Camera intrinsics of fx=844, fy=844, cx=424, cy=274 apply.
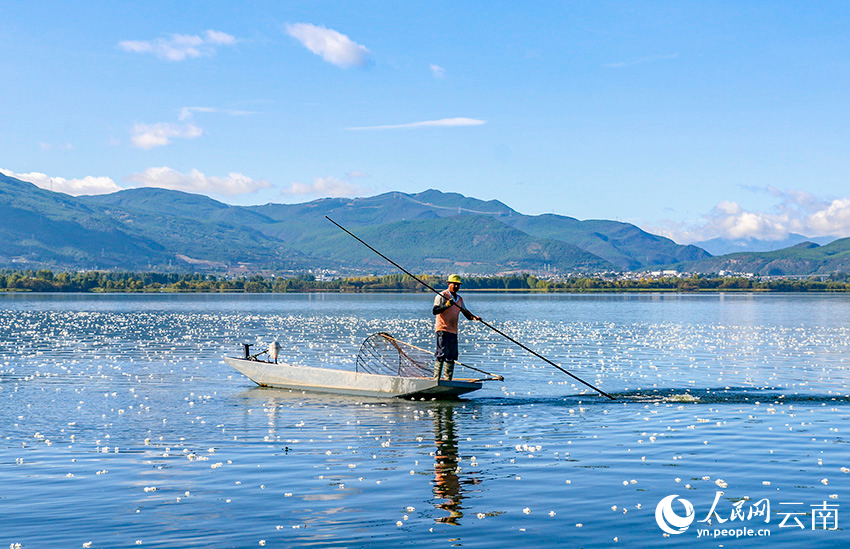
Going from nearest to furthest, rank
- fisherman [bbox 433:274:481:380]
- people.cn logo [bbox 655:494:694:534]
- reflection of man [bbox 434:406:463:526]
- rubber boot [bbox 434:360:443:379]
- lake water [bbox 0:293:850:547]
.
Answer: lake water [bbox 0:293:850:547]
people.cn logo [bbox 655:494:694:534]
reflection of man [bbox 434:406:463:526]
fisherman [bbox 433:274:481:380]
rubber boot [bbox 434:360:443:379]

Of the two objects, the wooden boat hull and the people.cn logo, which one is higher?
the wooden boat hull

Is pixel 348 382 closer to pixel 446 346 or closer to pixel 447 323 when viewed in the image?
pixel 446 346

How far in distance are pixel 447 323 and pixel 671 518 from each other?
16.1 metres

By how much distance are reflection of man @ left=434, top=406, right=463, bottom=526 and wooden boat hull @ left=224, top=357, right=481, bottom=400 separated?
248 centimetres

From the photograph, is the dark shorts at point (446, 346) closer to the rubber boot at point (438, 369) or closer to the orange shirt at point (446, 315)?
the orange shirt at point (446, 315)

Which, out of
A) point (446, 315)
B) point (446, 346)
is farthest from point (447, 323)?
point (446, 346)

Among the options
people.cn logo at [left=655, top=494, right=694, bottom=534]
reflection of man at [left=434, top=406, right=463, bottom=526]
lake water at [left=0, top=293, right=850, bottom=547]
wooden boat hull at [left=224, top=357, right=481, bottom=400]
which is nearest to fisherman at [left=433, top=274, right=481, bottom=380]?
wooden boat hull at [left=224, top=357, right=481, bottom=400]

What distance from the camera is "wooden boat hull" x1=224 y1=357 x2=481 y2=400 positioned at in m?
31.6

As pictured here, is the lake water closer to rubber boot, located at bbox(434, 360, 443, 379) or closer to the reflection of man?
the reflection of man

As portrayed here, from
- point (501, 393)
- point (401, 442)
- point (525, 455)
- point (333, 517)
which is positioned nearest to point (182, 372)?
point (501, 393)

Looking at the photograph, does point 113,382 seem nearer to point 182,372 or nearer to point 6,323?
point 182,372

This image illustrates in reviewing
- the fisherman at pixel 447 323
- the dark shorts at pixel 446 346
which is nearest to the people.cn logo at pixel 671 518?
the fisherman at pixel 447 323

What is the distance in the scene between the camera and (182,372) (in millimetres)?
43469

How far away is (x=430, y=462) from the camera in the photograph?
21016mm
